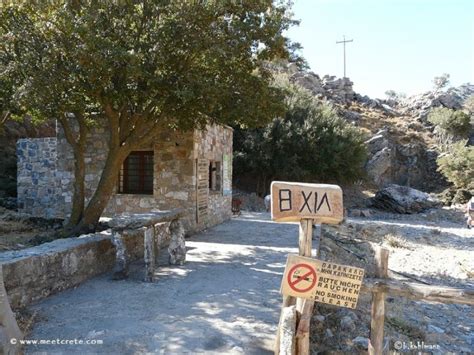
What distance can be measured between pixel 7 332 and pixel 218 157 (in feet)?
28.5

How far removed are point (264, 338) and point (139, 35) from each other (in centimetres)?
516

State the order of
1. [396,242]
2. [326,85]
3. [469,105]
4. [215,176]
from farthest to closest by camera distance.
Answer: [326,85] < [469,105] < [215,176] < [396,242]

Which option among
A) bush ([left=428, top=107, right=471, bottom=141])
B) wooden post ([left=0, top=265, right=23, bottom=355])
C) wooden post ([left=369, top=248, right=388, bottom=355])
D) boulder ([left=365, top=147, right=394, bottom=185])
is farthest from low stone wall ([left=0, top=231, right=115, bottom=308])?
bush ([left=428, top=107, right=471, bottom=141])

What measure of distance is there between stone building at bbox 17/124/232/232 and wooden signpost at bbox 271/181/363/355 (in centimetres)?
632

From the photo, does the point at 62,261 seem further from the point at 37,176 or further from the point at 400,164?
the point at 400,164

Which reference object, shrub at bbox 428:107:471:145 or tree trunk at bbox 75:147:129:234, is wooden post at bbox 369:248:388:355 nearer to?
tree trunk at bbox 75:147:129:234

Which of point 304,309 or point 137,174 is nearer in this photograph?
point 304,309

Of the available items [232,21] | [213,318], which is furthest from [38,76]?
[213,318]

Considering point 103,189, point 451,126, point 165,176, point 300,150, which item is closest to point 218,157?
point 165,176

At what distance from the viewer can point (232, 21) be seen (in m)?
7.07

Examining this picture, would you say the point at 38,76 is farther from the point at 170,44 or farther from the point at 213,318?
the point at 213,318

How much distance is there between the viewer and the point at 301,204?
332 cm

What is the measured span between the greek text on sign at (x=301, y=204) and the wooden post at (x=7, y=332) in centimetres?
227

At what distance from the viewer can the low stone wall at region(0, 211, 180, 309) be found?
454 cm
